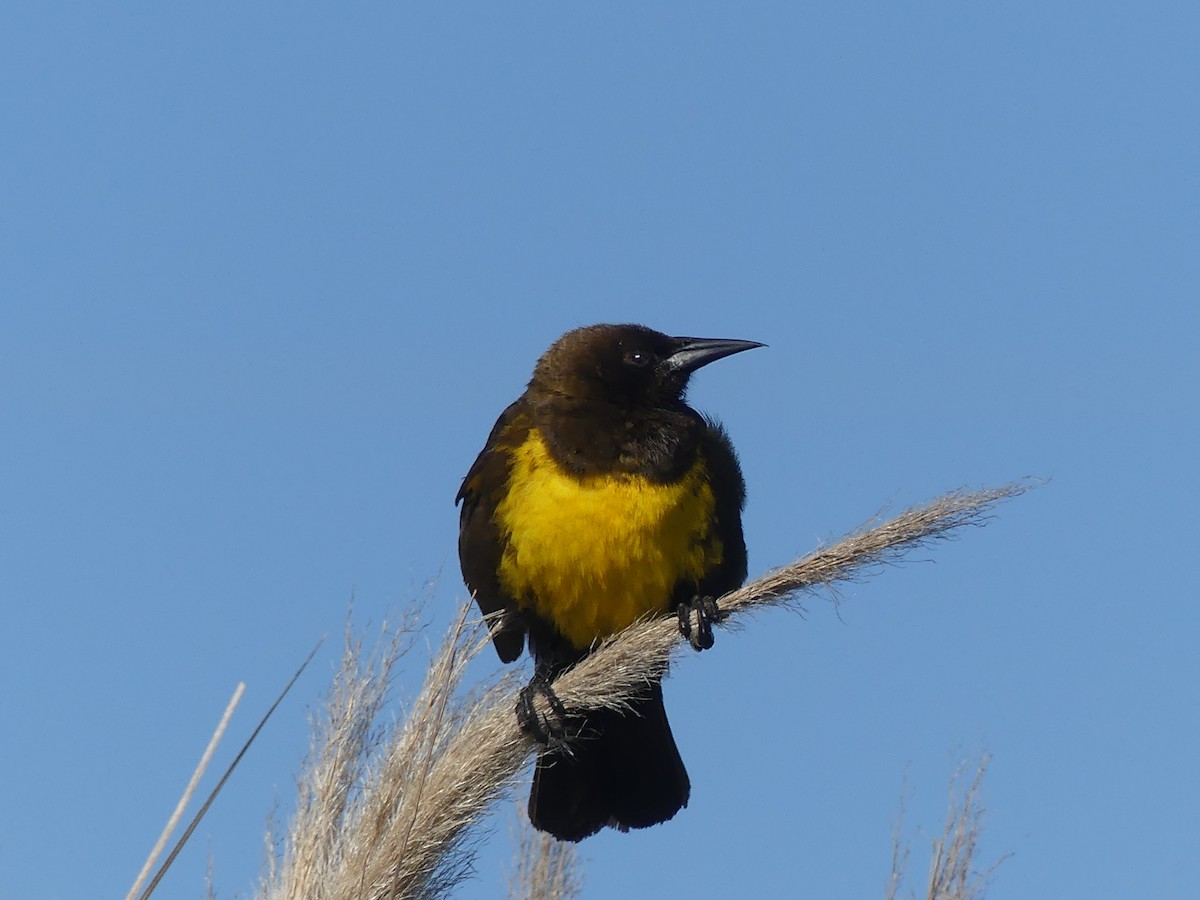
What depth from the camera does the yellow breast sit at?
12.8 feet

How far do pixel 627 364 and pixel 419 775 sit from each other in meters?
2.56

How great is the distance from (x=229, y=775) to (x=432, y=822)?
33 cm

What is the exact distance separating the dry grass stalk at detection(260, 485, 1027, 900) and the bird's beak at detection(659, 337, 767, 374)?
207 cm

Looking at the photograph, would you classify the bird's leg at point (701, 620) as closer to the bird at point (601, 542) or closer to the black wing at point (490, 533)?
the bird at point (601, 542)

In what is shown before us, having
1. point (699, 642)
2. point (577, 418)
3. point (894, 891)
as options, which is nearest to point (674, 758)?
point (699, 642)

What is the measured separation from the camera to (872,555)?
2.55 meters

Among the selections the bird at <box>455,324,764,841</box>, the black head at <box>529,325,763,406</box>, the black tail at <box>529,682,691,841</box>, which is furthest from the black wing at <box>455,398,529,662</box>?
the black tail at <box>529,682,691,841</box>

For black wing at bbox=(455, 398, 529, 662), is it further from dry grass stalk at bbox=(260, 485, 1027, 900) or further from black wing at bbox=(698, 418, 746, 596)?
dry grass stalk at bbox=(260, 485, 1027, 900)

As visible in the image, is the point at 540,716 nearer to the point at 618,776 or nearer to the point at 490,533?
the point at 490,533

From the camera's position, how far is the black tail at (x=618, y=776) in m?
4.26

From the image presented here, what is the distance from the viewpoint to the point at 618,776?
4285 mm

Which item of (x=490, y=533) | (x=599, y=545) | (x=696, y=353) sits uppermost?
(x=696, y=353)

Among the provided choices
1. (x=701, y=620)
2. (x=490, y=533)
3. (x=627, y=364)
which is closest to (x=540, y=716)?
(x=701, y=620)

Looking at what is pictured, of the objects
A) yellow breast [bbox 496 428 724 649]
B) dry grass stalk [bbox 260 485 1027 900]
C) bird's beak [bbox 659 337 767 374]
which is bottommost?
dry grass stalk [bbox 260 485 1027 900]
